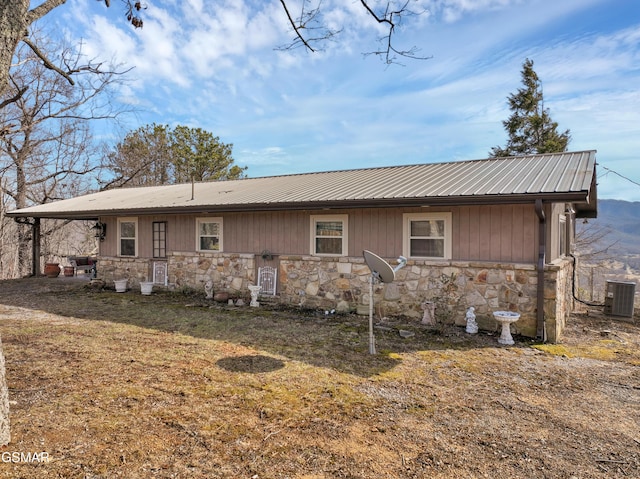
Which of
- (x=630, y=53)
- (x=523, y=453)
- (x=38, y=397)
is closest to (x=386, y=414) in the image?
(x=523, y=453)

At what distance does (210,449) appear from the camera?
273 cm

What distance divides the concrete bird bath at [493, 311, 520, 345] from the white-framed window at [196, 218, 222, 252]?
6.85 m

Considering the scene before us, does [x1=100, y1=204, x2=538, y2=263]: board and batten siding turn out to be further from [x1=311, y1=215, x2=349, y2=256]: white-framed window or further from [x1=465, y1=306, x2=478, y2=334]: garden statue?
[x1=465, y1=306, x2=478, y2=334]: garden statue

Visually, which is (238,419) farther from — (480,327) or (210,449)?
(480,327)

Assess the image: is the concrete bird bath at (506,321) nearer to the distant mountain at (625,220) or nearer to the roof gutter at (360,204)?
the roof gutter at (360,204)

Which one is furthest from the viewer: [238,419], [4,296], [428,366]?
[4,296]

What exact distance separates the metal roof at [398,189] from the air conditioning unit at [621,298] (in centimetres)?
219

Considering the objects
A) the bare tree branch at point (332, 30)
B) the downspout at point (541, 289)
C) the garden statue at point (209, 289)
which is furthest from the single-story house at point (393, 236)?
the bare tree branch at point (332, 30)

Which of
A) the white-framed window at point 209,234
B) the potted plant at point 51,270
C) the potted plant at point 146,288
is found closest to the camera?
the white-framed window at point 209,234

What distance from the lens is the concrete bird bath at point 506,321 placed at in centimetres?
576

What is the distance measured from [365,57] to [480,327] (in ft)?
16.0

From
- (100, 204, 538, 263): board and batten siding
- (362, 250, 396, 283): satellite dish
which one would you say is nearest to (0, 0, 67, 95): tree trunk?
(362, 250, 396, 283): satellite dish

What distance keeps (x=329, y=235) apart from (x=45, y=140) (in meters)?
16.7

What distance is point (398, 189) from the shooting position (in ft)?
24.2
